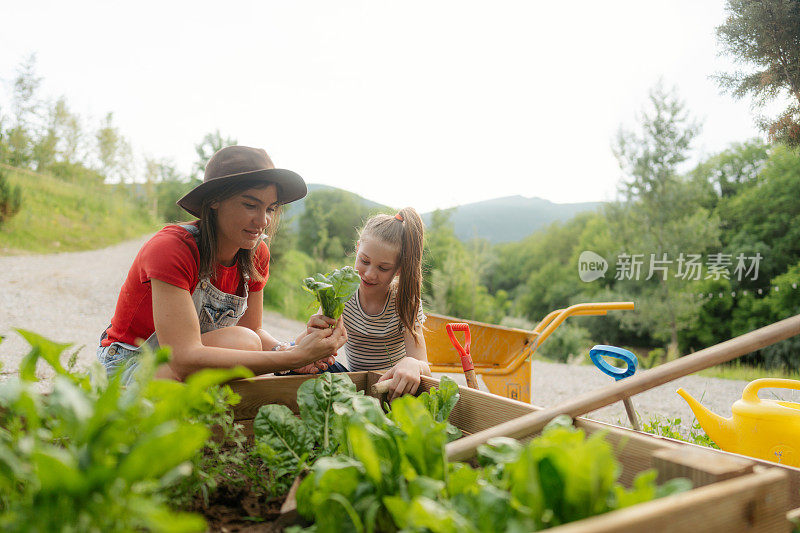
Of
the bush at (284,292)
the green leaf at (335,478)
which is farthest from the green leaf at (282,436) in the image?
the bush at (284,292)

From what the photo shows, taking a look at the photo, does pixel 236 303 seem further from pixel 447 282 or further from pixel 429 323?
pixel 447 282

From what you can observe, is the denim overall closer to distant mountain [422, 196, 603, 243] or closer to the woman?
the woman

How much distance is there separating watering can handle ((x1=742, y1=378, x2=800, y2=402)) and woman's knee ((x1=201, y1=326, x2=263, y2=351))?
6.43ft

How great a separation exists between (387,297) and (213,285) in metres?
0.95

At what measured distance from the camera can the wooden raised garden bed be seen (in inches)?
23.0

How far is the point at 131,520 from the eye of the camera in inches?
22.2

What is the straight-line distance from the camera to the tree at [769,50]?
560 centimetres

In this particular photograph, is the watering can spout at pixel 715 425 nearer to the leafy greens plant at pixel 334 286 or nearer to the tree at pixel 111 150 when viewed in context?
the leafy greens plant at pixel 334 286

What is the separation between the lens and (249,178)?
2045mm

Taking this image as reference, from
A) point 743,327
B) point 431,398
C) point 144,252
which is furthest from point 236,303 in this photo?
point 743,327

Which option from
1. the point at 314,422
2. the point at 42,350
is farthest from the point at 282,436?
the point at 42,350

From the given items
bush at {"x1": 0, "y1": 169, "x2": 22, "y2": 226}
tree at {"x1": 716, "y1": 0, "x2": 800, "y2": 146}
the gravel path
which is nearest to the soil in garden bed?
the gravel path

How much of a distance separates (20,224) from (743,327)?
2434 cm

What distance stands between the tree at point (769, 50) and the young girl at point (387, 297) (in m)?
5.57
